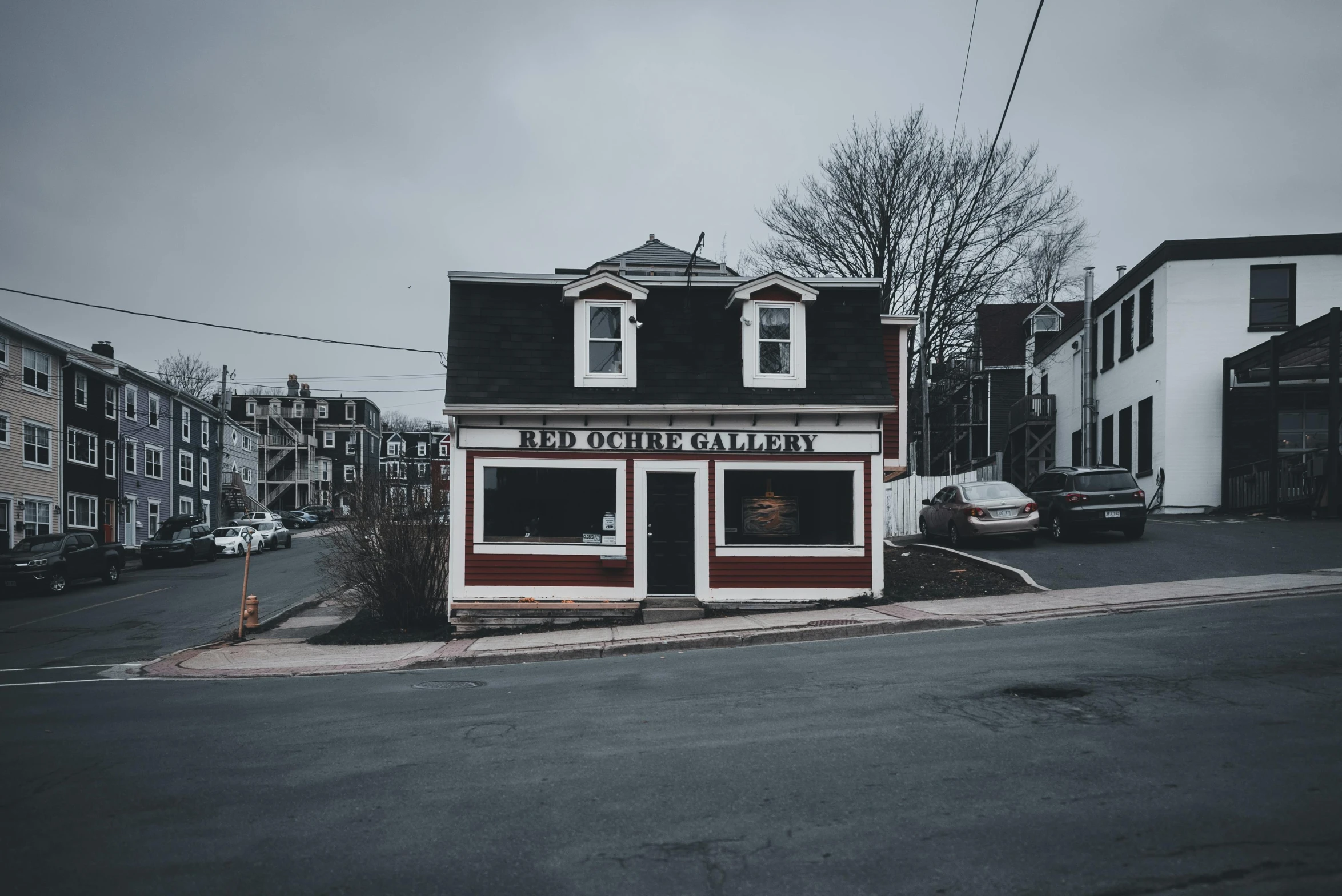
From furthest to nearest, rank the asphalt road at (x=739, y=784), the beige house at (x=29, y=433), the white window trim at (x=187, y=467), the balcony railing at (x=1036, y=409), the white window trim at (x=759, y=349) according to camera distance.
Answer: the white window trim at (x=187, y=467), the balcony railing at (x=1036, y=409), the beige house at (x=29, y=433), the white window trim at (x=759, y=349), the asphalt road at (x=739, y=784)

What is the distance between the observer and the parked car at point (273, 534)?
48875 mm

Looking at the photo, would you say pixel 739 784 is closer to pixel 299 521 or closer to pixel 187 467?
pixel 187 467

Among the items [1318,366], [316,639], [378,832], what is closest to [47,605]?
[316,639]

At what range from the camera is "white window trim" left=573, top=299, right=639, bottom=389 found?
57.1 feet

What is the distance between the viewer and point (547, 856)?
501cm

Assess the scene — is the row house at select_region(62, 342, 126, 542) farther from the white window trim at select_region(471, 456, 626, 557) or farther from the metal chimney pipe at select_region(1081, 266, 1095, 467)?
the metal chimney pipe at select_region(1081, 266, 1095, 467)

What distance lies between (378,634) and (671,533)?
5265 mm

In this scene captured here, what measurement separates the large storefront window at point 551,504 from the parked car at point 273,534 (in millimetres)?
34874

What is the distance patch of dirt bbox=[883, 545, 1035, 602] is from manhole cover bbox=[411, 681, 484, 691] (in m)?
8.17

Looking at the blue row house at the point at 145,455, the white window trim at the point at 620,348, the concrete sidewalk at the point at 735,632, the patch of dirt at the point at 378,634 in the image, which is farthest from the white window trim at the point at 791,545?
the blue row house at the point at 145,455

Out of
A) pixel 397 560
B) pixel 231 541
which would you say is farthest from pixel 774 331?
pixel 231 541

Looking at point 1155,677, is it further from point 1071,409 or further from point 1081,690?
point 1071,409

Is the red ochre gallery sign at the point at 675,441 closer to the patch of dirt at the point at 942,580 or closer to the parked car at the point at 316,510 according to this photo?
the patch of dirt at the point at 942,580

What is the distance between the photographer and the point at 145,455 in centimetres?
4978
